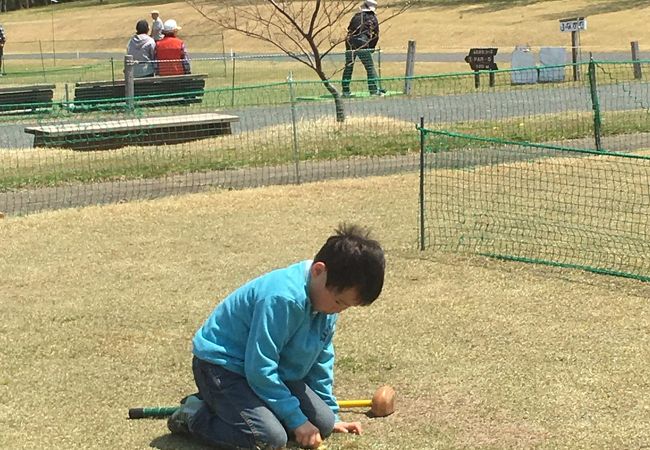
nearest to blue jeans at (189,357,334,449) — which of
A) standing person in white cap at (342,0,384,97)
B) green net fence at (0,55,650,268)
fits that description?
green net fence at (0,55,650,268)

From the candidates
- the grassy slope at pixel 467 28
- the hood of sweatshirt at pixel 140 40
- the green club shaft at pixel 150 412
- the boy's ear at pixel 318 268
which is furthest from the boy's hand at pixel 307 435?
the grassy slope at pixel 467 28

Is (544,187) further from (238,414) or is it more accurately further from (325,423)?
(238,414)

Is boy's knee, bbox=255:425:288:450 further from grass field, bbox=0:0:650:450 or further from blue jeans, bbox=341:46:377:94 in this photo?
blue jeans, bbox=341:46:377:94

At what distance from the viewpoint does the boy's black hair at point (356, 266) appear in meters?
4.11

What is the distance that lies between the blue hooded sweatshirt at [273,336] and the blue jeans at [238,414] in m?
0.04

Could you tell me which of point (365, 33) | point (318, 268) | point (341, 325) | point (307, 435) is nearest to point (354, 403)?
point (307, 435)

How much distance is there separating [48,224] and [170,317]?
3.48 meters

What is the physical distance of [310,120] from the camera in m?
15.1

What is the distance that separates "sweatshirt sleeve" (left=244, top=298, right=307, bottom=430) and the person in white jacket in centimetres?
1569

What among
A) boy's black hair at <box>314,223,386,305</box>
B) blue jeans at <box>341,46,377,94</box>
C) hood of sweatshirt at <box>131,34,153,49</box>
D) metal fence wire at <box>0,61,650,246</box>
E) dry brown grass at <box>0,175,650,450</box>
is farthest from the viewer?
hood of sweatshirt at <box>131,34,153,49</box>

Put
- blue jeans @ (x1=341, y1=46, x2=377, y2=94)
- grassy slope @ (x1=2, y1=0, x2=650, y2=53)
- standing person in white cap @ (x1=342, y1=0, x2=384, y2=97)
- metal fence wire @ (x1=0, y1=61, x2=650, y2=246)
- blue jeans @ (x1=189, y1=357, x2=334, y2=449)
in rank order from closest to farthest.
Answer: blue jeans @ (x1=189, y1=357, x2=334, y2=449)
metal fence wire @ (x1=0, y1=61, x2=650, y2=246)
blue jeans @ (x1=341, y1=46, x2=377, y2=94)
standing person in white cap @ (x1=342, y1=0, x2=384, y2=97)
grassy slope @ (x1=2, y1=0, x2=650, y2=53)

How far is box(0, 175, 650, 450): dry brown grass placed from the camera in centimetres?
473

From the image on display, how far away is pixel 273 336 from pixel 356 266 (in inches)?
17.0

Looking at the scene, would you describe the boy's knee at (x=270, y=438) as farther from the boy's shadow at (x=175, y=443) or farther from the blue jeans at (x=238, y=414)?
the boy's shadow at (x=175, y=443)
